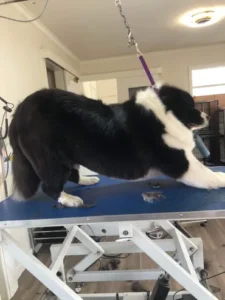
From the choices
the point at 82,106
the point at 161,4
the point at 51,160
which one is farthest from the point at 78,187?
the point at 161,4

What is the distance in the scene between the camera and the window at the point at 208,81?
14.4ft

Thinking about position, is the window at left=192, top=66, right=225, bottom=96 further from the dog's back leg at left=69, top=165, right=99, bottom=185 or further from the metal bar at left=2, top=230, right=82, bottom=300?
the metal bar at left=2, top=230, right=82, bottom=300

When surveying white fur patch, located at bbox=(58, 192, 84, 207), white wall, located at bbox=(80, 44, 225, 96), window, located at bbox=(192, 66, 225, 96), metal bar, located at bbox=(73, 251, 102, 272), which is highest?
white wall, located at bbox=(80, 44, 225, 96)

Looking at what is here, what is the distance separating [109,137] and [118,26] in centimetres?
232

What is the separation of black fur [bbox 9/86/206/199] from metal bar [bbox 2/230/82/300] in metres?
0.24

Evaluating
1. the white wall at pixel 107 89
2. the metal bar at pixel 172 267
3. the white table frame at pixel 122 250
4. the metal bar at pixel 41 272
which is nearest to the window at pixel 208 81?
the white wall at pixel 107 89

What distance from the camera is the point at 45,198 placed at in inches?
47.1

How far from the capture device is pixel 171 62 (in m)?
4.26

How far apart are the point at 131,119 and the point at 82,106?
0.64 ft

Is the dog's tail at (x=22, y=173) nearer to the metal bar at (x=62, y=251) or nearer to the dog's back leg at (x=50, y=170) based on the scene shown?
the dog's back leg at (x=50, y=170)

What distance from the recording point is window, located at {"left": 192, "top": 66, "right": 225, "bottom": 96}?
172 inches

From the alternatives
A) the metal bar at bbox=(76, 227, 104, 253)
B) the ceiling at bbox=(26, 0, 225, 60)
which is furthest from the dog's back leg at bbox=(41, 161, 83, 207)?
the ceiling at bbox=(26, 0, 225, 60)

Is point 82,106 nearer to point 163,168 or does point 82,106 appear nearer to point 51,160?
point 51,160

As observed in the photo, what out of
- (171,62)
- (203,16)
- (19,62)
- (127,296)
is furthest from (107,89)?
(127,296)
